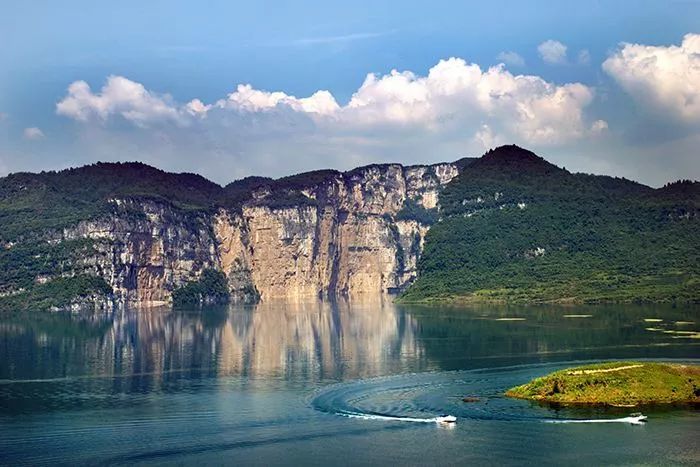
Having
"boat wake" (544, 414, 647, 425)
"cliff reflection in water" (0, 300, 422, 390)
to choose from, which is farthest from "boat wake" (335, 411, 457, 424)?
"cliff reflection in water" (0, 300, 422, 390)

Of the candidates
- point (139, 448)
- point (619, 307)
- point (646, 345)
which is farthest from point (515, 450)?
point (619, 307)

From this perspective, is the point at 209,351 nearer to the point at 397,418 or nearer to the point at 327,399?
the point at 327,399

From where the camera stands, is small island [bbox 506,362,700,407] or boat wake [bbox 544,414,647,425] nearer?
boat wake [bbox 544,414,647,425]

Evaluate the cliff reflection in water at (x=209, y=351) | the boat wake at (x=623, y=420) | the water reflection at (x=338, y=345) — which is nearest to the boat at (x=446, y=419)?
the boat wake at (x=623, y=420)

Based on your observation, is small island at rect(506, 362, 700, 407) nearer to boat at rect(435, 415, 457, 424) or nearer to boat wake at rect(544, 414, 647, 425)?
boat wake at rect(544, 414, 647, 425)

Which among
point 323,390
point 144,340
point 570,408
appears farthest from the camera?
point 144,340

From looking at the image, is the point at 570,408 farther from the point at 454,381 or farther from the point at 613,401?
the point at 454,381
